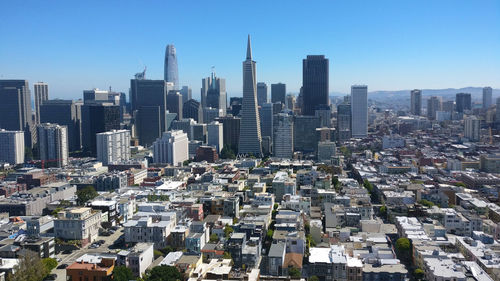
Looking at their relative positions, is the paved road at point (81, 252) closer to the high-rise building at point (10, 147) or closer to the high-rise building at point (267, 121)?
the high-rise building at point (10, 147)

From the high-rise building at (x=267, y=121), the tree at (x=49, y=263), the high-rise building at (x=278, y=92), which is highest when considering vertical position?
the high-rise building at (x=278, y=92)

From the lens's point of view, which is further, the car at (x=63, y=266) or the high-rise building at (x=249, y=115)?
the high-rise building at (x=249, y=115)

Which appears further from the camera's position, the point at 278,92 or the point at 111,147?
the point at 278,92

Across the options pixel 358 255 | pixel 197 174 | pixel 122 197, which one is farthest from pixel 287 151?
pixel 358 255

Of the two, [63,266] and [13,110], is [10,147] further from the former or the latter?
[63,266]

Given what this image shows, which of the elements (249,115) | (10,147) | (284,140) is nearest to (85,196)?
(10,147)

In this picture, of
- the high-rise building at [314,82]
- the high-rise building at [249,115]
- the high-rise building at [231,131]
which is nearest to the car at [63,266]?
the high-rise building at [249,115]

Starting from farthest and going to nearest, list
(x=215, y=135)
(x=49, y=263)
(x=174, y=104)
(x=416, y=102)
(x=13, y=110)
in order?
(x=416, y=102)
(x=174, y=104)
(x=13, y=110)
(x=215, y=135)
(x=49, y=263)
